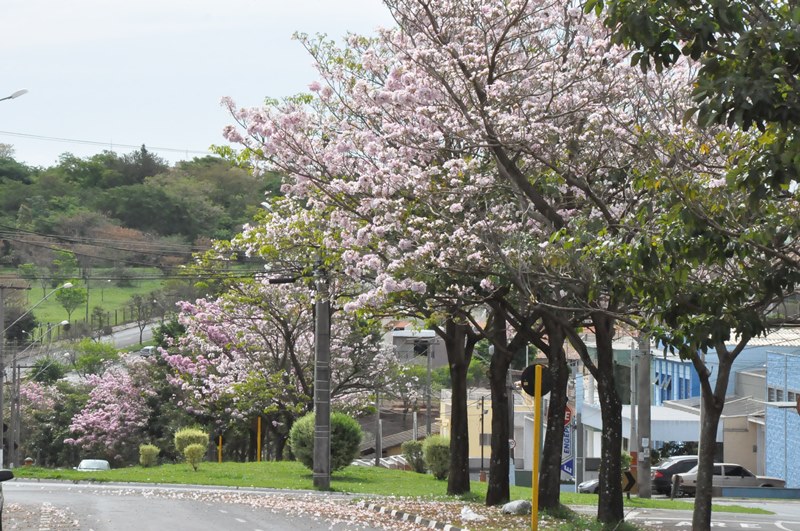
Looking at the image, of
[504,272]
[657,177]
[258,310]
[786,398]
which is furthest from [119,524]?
[786,398]

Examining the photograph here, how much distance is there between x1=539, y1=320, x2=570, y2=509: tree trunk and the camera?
19.6m

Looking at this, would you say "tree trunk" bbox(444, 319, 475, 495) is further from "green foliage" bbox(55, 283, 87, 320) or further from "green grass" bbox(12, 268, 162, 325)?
"green foliage" bbox(55, 283, 87, 320)

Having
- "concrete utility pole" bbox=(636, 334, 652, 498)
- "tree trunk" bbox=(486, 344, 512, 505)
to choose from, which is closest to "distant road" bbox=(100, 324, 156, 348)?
"concrete utility pole" bbox=(636, 334, 652, 498)

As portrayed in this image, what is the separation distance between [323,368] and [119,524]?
9.36 metres

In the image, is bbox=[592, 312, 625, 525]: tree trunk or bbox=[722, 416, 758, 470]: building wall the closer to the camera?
bbox=[592, 312, 625, 525]: tree trunk

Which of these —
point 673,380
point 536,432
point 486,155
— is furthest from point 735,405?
point 536,432

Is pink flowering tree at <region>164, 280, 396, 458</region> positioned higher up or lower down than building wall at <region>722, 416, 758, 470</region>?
higher up

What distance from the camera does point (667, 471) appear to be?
132 ft

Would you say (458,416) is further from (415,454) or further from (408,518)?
(415,454)

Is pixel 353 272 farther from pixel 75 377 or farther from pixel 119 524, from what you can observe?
pixel 75 377

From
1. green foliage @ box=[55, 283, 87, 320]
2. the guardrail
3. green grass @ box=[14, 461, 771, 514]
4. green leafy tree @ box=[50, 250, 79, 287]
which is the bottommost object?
the guardrail

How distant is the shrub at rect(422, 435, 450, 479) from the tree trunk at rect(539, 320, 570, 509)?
44.3 feet

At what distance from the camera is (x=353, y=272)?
1886 centimetres

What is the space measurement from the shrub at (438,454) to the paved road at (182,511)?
7.00m
